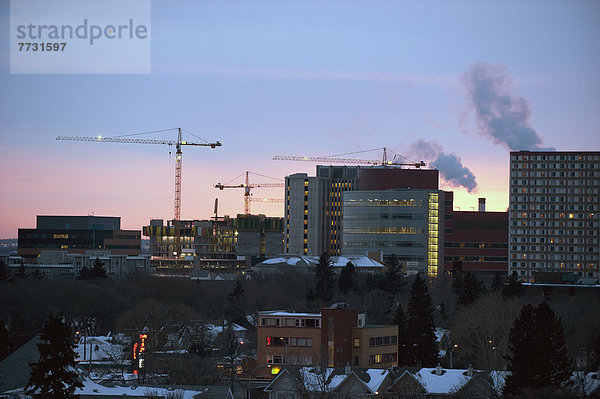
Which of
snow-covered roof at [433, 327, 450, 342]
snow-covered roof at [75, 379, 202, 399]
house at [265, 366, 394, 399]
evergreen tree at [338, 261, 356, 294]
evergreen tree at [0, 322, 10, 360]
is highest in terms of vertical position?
evergreen tree at [338, 261, 356, 294]

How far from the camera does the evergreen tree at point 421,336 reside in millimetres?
101812

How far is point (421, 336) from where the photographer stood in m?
105

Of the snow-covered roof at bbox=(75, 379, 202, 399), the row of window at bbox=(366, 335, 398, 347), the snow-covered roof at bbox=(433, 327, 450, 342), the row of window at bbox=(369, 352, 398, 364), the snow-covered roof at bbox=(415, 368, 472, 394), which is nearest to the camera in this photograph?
the snow-covered roof at bbox=(75, 379, 202, 399)

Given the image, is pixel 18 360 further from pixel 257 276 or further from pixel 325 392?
pixel 257 276

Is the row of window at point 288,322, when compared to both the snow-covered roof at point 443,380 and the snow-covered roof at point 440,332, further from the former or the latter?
the snow-covered roof at point 443,380

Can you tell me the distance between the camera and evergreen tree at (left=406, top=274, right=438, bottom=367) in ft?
334

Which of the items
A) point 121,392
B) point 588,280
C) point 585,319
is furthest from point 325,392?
point 588,280

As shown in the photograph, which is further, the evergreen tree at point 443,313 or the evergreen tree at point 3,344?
the evergreen tree at point 443,313

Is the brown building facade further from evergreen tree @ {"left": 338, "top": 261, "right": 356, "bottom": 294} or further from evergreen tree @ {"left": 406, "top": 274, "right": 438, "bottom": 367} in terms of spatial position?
evergreen tree @ {"left": 338, "top": 261, "right": 356, "bottom": 294}

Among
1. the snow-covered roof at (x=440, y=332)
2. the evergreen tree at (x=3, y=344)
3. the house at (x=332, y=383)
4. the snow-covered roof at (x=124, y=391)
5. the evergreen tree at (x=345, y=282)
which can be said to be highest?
the evergreen tree at (x=345, y=282)

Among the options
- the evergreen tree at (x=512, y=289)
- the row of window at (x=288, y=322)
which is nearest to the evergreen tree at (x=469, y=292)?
the evergreen tree at (x=512, y=289)

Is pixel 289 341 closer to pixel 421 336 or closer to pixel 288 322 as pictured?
pixel 288 322

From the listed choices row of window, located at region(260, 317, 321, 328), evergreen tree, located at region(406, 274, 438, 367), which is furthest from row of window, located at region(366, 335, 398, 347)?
row of window, located at region(260, 317, 321, 328)

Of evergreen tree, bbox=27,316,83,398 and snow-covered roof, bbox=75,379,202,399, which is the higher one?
evergreen tree, bbox=27,316,83,398
